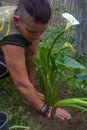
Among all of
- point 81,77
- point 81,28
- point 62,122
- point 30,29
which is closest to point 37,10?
point 30,29

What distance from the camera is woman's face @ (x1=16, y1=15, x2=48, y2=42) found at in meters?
2.20

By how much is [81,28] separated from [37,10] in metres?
1.97

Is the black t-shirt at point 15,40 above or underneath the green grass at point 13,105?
above

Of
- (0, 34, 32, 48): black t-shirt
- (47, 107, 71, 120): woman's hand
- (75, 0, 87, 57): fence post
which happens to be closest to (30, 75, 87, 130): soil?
(47, 107, 71, 120): woman's hand

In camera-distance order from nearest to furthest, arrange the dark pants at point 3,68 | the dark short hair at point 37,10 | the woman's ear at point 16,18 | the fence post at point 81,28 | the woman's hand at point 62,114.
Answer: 1. the dark short hair at point 37,10
2. the woman's ear at point 16,18
3. the woman's hand at point 62,114
4. the dark pants at point 3,68
5. the fence post at point 81,28

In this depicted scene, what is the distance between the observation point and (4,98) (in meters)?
2.84

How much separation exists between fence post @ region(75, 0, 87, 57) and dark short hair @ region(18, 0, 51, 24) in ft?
6.08

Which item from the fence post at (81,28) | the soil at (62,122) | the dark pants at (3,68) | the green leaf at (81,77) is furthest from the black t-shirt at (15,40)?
the fence post at (81,28)

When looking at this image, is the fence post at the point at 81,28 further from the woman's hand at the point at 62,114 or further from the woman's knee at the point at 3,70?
the woman's hand at the point at 62,114

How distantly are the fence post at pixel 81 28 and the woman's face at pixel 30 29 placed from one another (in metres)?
1.76

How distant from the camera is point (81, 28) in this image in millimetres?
4082

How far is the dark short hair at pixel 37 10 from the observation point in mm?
2174

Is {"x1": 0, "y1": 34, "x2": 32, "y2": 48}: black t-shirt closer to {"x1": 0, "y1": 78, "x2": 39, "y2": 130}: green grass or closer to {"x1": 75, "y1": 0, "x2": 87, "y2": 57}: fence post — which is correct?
{"x1": 0, "y1": 78, "x2": 39, "y2": 130}: green grass

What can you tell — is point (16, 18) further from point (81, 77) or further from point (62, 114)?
point (62, 114)
